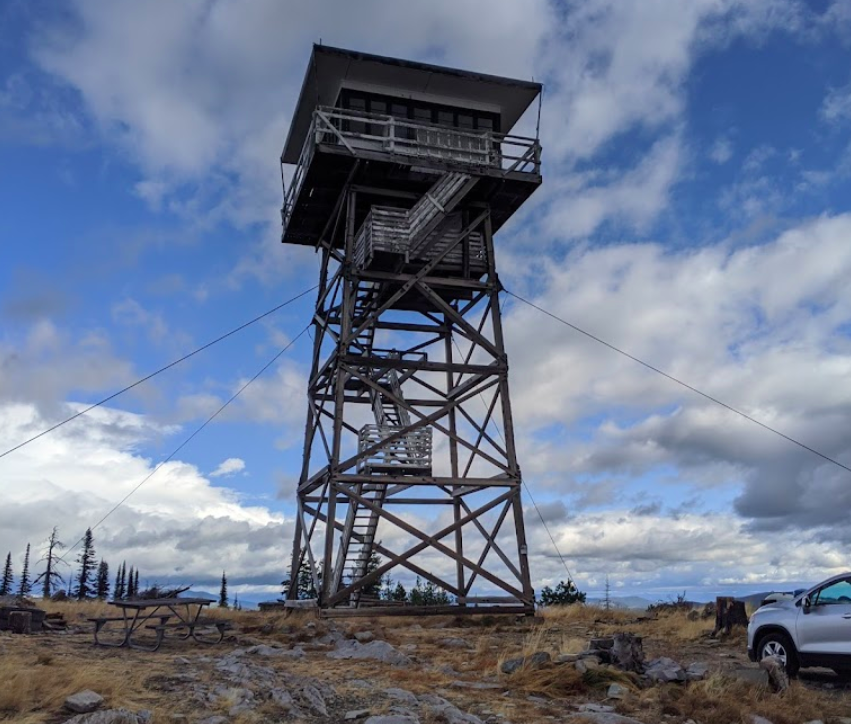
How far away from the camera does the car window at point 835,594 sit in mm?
13216

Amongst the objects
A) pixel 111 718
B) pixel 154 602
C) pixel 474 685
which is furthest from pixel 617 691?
pixel 154 602

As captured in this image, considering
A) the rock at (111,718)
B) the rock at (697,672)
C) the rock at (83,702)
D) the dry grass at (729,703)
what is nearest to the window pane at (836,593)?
the dry grass at (729,703)

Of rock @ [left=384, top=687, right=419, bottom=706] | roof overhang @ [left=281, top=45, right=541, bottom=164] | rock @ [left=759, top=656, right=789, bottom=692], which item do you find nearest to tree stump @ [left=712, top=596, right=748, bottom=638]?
rock @ [left=759, top=656, right=789, bottom=692]

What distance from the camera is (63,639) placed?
51.0 ft

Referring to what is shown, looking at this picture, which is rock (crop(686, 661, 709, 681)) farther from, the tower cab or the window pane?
the tower cab

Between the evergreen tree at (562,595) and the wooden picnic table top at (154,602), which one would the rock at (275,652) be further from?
the evergreen tree at (562,595)

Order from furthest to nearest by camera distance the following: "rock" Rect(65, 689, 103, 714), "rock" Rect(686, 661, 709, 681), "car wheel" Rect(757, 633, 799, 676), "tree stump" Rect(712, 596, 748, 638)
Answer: "tree stump" Rect(712, 596, 748, 638)
"car wheel" Rect(757, 633, 799, 676)
"rock" Rect(686, 661, 709, 681)
"rock" Rect(65, 689, 103, 714)

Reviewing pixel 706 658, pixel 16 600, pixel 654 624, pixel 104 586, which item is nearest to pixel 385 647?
pixel 706 658

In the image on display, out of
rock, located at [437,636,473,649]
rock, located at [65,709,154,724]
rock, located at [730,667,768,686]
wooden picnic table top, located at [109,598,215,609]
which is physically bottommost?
rock, located at [65,709,154,724]

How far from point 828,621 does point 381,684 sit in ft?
23.5

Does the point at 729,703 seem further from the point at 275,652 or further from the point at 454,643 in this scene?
the point at 275,652

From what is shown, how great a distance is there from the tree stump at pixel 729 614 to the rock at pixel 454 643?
6375 millimetres

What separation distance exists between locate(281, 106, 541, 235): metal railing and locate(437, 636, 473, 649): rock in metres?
13.3

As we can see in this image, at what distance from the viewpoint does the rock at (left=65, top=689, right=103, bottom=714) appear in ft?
28.2
